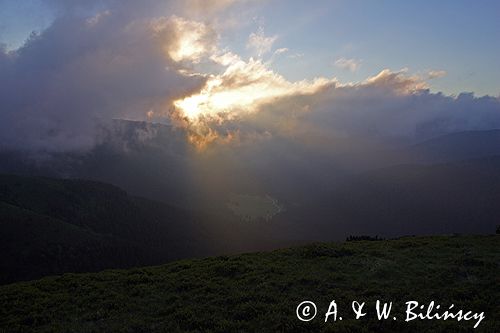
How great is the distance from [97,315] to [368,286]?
1485 centimetres

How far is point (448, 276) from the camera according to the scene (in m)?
23.6

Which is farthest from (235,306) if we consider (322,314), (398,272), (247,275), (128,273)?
(128,273)

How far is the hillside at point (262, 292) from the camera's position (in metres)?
18.2

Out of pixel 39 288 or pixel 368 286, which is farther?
pixel 39 288

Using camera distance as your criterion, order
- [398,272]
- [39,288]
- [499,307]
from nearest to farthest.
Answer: [499,307], [398,272], [39,288]

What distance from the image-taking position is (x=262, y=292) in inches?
883

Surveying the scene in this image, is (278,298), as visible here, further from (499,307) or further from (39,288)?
(39,288)

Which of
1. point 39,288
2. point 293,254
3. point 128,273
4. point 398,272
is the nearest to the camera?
point 398,272

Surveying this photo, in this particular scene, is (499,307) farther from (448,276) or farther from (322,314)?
(322,314)

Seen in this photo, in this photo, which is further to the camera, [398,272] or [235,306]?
[398,272]

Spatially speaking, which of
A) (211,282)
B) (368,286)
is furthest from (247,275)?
(368,286)

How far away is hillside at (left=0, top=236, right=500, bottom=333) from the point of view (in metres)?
18.2

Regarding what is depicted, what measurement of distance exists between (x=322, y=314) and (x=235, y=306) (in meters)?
4.49

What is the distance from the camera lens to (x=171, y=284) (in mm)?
26203
